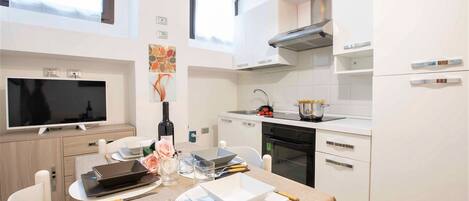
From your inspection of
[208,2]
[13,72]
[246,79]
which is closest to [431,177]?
[246,79]

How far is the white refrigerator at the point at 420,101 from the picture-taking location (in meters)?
1.17

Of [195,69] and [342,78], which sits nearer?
[342,78]

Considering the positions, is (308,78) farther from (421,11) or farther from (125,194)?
(125,194)

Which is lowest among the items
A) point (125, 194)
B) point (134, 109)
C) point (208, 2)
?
point (125, 194)

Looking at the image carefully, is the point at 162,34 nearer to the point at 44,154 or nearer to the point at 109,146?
the point at 109,146

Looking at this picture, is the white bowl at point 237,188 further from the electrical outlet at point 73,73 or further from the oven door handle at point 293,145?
the electrical outlet at point 73,73

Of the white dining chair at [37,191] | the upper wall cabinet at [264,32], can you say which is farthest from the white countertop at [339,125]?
the white dining chair at [37,191]

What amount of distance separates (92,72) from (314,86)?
233 centimetres

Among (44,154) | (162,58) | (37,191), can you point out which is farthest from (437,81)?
(44,154)

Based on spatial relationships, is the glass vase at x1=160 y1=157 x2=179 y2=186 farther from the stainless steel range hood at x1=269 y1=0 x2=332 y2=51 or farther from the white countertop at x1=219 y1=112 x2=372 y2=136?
the stainless steel range hood at x1=269 y1=0 x2=332 y2=51

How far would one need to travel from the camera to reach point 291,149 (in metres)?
1.94

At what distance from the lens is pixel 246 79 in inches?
127

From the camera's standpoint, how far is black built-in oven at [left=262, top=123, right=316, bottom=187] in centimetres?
181

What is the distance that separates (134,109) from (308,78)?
1.89 metres
